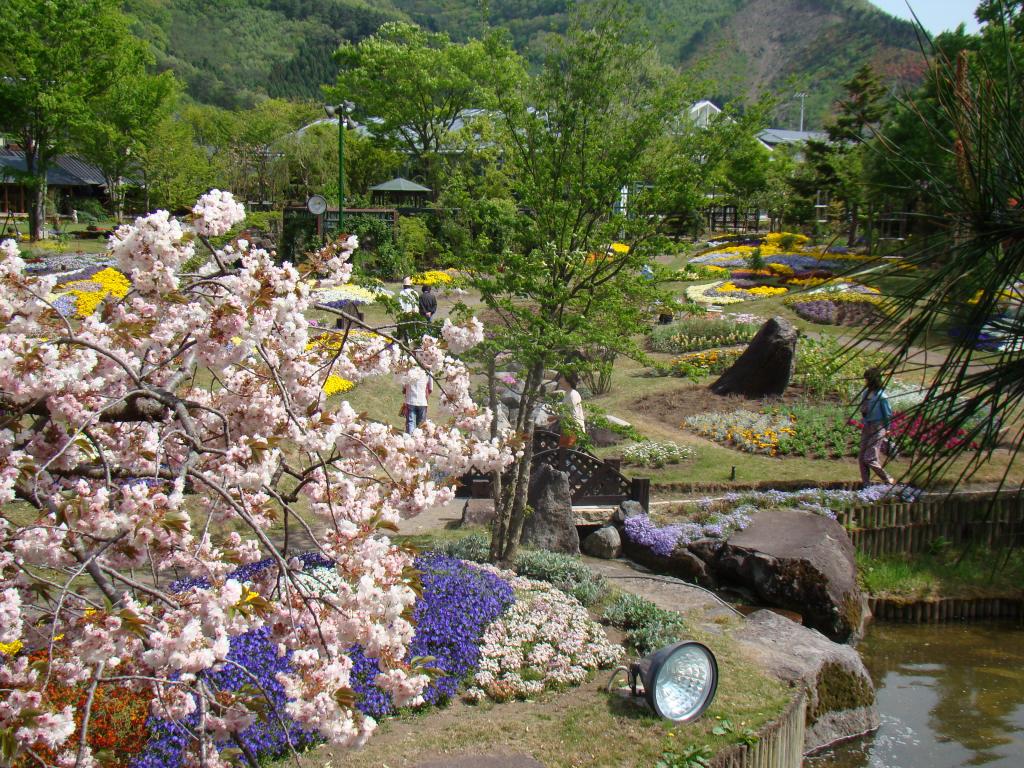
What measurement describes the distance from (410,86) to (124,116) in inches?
454

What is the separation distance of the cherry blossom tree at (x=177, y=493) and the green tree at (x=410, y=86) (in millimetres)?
34623

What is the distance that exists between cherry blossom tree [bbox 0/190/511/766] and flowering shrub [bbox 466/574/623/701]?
235cm

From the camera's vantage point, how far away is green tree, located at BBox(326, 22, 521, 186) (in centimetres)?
3881

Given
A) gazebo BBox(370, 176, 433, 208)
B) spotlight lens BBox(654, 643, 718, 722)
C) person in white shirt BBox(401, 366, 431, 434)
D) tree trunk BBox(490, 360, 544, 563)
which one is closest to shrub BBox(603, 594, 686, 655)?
spotlight lens BBox(654, 643, 718, 722)

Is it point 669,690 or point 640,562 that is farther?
point 640,562

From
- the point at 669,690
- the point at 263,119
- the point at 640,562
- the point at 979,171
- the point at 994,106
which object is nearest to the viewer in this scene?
the point at 979,171

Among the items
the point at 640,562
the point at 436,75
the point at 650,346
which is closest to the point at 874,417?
the point at 640,562

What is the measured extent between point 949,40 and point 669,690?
21.8 metres

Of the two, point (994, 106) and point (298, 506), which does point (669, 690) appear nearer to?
point (994, 106)

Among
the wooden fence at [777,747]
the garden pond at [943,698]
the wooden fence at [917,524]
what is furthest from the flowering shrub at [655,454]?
the wooden fence at [777,747]

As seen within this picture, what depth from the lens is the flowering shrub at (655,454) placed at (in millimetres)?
12320

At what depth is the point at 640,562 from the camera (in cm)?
951

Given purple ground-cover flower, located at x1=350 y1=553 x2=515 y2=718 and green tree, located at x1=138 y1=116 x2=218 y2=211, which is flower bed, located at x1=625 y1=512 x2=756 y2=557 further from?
green tree, located at x1=138 y1=116 x2=218 y2=211

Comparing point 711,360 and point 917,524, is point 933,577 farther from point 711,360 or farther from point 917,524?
point 711,360
